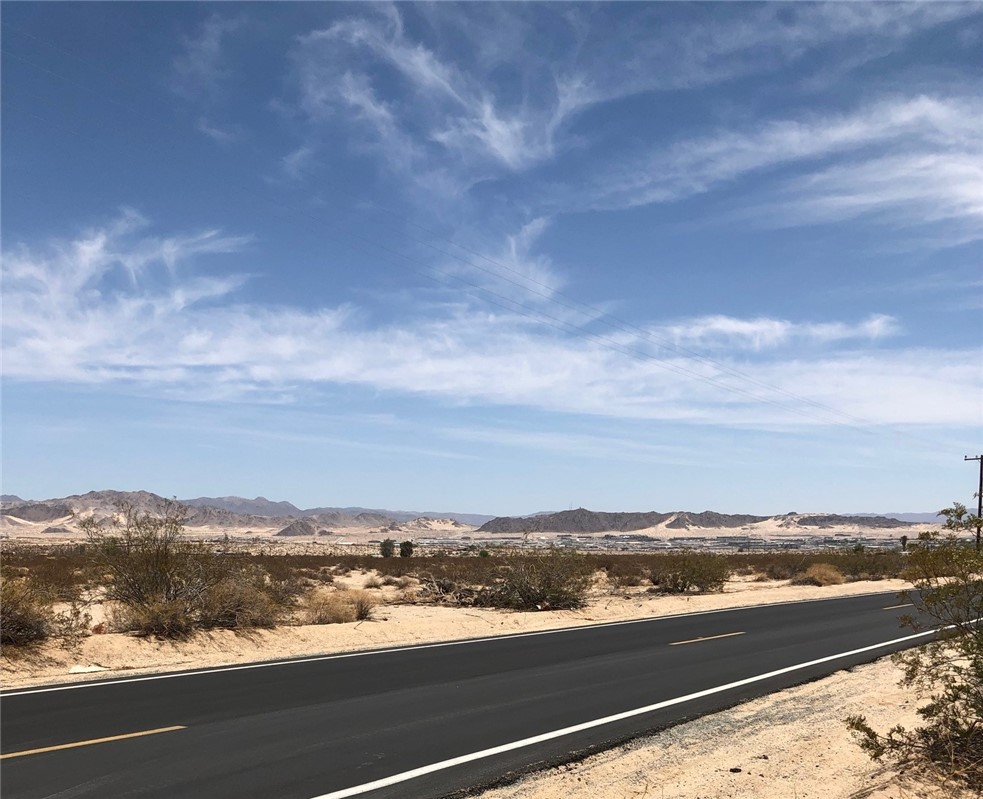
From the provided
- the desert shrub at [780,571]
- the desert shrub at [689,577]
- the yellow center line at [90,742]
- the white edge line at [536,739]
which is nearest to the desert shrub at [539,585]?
the desert shrub at [689,577]

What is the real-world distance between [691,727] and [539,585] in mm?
16239

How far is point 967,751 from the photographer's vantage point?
22.7 feet

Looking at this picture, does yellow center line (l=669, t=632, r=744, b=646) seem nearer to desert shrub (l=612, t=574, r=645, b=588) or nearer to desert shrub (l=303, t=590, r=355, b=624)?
desert shrub (l=303, t=590, r=355, b=624)

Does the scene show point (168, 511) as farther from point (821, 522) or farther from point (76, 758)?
point (821, 522)

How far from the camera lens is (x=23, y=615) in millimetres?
14406

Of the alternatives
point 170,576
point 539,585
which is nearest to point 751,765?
point 170,576

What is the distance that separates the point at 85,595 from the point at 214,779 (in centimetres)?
2092

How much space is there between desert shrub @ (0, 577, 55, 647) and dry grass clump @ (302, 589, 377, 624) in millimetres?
6523

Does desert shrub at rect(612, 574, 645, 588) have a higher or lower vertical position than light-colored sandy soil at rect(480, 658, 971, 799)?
lower

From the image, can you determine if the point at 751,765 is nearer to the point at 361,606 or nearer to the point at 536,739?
the point at 536,739

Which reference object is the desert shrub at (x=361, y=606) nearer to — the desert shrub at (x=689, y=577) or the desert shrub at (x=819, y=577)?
the desert shrub at (x=689, y=577)

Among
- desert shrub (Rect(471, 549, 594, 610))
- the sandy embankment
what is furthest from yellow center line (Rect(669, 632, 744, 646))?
desert shrub (Rect(471, 549, 594, 610))

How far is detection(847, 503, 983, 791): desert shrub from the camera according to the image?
692 cm

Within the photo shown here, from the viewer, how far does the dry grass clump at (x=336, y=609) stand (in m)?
20.4
